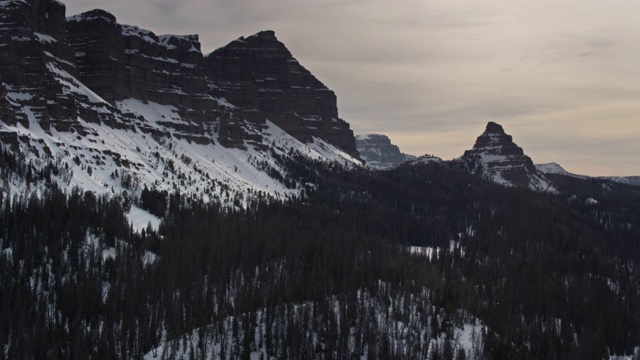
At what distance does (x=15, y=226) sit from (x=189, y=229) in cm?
4729

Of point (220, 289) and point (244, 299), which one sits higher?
point (220, 289)

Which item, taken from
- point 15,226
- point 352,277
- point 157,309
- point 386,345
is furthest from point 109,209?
point 386,345

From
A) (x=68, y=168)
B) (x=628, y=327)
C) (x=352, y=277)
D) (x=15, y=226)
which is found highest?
(x=68, y=168)

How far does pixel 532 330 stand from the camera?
141250 millimetres

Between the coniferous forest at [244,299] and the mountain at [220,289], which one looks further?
the mountain at [220,289]

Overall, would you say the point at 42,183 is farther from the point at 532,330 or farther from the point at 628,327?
the point at 628,327

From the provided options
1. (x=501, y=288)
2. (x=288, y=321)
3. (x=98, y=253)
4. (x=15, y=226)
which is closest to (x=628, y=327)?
(x=501, y=288)

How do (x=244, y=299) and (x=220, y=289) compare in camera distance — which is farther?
(x=220, y=289)

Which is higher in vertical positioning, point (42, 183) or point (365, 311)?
point (42, 183)

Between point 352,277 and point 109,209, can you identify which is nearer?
point 352,277

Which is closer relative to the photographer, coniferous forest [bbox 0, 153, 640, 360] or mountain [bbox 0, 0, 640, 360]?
coniferous forest [bbox 0, 153, 640, 360]

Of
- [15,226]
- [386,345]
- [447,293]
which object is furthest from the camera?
[447,293]

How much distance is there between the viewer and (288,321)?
11569 centimetres

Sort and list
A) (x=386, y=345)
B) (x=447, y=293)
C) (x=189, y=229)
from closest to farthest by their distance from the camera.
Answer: (x=386, y=345) → (x=447, y=293) → (x=189, y=229)
